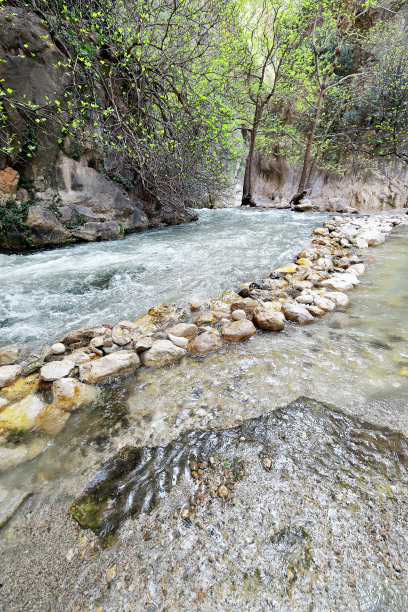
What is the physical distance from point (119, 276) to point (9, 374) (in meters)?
2.32

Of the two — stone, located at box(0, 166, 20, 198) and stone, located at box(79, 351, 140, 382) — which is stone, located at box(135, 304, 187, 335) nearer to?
stone, located at box(79, 351, 140, 382)

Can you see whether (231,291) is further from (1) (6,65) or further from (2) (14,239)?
(1) (6,65)

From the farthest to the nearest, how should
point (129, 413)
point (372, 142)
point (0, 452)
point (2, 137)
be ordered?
1. point (372, 142)
2. point (2, 137)
3. point (129, 413)
4. point (0, 452)

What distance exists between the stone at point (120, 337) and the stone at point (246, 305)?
1082mm

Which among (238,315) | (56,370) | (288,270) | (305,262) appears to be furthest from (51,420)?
(305,262)

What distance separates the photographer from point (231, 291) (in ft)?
10.2

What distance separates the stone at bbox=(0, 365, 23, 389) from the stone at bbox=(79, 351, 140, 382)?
1.46ft

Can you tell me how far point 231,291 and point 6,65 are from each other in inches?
245

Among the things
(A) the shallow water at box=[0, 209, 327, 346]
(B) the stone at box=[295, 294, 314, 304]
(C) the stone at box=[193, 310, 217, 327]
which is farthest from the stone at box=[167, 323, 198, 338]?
(B) the stone at box=[295, 294, 314, 304]

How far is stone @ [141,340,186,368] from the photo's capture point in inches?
74.2

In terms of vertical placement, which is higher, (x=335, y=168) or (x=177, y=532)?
(x=335, y=168)

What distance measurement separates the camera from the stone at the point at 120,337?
2.07m

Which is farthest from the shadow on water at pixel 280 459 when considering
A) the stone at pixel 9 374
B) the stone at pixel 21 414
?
the stone at pixel 9 374

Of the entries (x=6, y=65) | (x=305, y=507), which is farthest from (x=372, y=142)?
(x=305, y=507)
